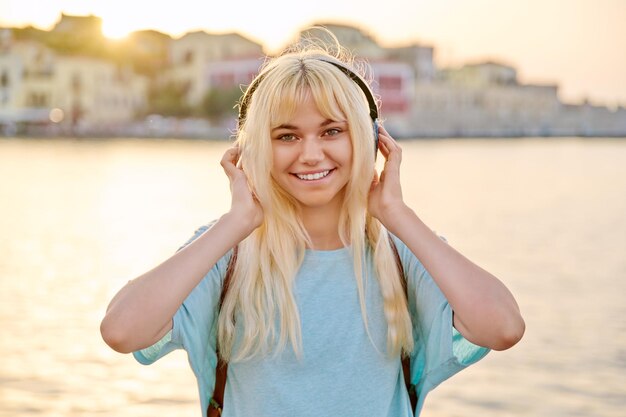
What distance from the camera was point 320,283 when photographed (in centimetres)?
181

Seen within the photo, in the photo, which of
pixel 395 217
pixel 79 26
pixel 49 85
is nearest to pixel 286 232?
pixel 395 217

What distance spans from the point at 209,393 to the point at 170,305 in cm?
20

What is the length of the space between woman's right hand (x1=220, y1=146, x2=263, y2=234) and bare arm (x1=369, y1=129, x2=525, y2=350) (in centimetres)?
21

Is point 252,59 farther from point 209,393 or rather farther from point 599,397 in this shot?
point 209,393

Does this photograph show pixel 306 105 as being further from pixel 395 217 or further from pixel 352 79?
pixel 395 217

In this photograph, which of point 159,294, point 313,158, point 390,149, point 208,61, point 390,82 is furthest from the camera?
point 208,61

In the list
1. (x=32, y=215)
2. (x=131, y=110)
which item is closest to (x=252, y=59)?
(x=131, y=110)

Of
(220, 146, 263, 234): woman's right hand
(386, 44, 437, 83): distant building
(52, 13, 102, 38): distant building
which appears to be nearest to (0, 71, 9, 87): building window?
(52, 13, 102, 38): distant building

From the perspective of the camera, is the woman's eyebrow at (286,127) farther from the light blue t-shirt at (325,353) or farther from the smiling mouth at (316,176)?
the light blue t-shirt at (325,353)

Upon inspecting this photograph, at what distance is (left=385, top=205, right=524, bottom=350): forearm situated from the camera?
5.81 feet

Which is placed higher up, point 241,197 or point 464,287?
point 241,197

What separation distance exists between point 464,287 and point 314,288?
24 cm

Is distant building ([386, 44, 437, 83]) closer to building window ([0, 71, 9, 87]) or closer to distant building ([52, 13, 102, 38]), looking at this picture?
distant building ([52, 13, 102, 38])

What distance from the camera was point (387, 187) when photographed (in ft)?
6.21
